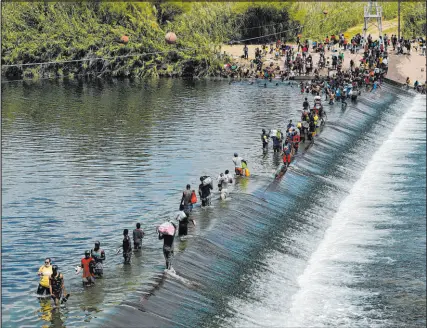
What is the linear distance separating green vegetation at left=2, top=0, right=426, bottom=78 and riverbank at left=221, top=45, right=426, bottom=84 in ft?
7.69

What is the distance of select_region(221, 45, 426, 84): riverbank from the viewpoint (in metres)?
85.9

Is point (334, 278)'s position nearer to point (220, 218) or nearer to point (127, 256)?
point (220, 218)

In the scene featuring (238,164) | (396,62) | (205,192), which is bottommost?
(205,192)

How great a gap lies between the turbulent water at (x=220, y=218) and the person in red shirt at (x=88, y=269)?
29cm

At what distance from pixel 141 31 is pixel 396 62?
1059 inches

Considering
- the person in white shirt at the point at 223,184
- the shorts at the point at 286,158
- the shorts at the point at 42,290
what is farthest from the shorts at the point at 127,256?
the shorts at the point at 286,158

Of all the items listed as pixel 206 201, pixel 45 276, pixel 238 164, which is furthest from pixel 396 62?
pixel 45 276

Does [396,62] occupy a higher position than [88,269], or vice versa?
[396,62]

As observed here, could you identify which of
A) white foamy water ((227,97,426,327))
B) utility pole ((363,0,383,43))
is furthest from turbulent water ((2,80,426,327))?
utility pole ((363,0,383,43))

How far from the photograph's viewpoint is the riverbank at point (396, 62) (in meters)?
85.9

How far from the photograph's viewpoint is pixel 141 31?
96.0m

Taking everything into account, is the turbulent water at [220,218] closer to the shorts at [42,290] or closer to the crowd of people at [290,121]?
the shorts at [42,290]

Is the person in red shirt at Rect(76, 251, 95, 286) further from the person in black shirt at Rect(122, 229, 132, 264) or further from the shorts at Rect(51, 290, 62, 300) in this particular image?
the person in black shirt at Rect(122, 229, 132, 264)

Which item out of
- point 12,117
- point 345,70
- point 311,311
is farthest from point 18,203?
point 345,70
